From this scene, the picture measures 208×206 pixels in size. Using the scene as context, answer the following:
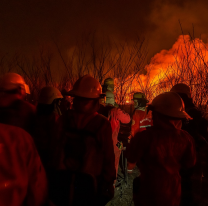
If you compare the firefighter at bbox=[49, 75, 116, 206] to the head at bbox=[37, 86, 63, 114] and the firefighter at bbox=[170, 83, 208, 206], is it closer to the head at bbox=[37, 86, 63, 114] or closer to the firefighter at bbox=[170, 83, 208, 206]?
the head at bbox=[37, 86, 63, 114]

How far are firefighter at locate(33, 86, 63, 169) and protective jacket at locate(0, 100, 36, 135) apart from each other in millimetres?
94

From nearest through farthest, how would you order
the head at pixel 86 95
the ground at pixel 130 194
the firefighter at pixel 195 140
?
1. the head at pixel 86 95
2. the firefighter at pixel 195 140
3. the ground at pixel 130 194

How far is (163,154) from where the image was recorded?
164cm

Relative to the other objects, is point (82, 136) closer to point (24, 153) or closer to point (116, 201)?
point (24, 153)

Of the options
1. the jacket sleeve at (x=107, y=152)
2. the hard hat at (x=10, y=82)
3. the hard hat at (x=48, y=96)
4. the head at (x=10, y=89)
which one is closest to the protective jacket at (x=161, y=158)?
the jacket sleeve at (x=107, y=152)

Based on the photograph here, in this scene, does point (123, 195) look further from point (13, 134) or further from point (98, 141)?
point (13, 134)

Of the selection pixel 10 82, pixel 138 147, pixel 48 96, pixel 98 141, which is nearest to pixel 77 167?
pixel 98 141

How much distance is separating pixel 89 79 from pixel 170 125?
1.03 m

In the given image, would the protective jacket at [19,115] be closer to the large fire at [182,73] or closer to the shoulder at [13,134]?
the shoulder at [13,134]

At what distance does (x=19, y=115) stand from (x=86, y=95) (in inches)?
35.5

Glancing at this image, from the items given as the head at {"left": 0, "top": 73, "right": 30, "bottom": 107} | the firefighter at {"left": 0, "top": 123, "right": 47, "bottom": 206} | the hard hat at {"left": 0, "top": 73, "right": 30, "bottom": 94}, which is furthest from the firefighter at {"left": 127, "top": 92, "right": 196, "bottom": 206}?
the hard hat at {"left": 0, "top": 73, "right": 30, "bottom": 94}

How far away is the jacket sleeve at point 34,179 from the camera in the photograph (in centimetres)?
85

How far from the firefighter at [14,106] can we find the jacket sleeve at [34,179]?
4.09ft

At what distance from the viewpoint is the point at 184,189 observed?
221cm
